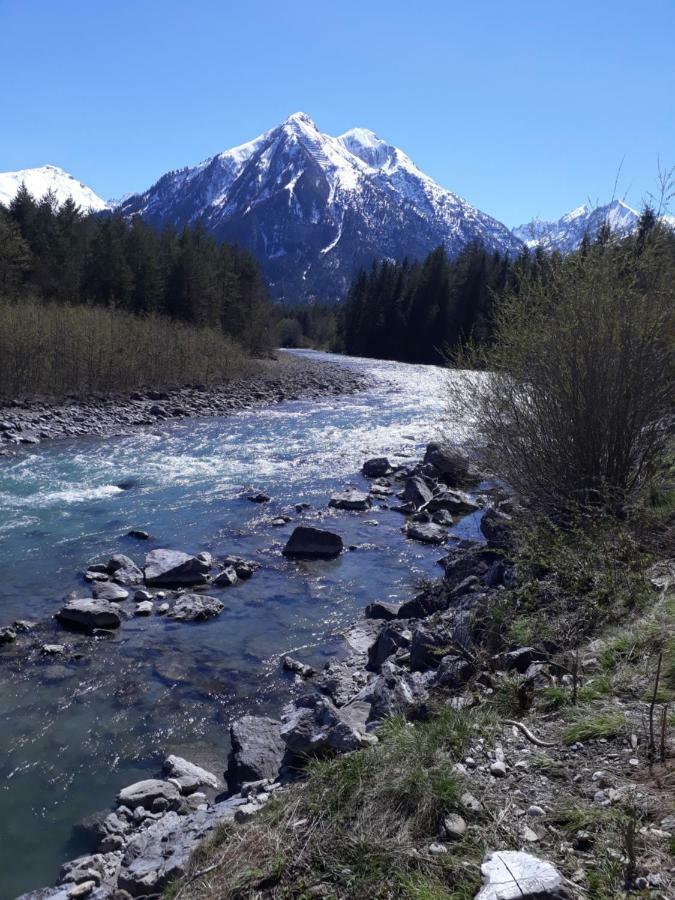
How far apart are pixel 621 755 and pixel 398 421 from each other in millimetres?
24704

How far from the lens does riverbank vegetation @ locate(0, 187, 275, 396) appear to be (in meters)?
25.3

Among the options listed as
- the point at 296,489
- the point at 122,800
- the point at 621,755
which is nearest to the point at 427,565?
the point at 296,489

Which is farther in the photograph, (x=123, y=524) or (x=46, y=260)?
(x=46, y=260)

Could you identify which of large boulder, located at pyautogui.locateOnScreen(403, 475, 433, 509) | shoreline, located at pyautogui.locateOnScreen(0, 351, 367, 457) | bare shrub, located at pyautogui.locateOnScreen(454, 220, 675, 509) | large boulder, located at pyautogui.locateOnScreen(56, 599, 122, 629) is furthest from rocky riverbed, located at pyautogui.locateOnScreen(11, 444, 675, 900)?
shoreline, located at pyautogui.locateOnScreen(0, 351, 367, 457)

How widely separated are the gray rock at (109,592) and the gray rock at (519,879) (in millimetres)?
7752

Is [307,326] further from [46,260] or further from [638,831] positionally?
[638,831]

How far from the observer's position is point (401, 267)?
78938 mm

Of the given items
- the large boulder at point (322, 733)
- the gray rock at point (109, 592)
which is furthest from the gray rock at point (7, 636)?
the large boulder at point (322, 733)

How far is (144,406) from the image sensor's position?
26.5 metres

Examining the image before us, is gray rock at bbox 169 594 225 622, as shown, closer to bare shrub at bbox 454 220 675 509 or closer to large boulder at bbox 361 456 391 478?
bare shrub at bbox 454 220 675 509

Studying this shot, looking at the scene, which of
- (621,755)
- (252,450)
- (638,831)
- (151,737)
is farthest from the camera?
(252,450)

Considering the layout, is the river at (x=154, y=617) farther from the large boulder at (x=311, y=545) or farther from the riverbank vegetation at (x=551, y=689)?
the riverbank vegetation at (x=551, y=689)

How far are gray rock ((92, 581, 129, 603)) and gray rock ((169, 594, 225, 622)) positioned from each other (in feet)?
2.72

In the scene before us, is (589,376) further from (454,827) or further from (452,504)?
(452,504)
